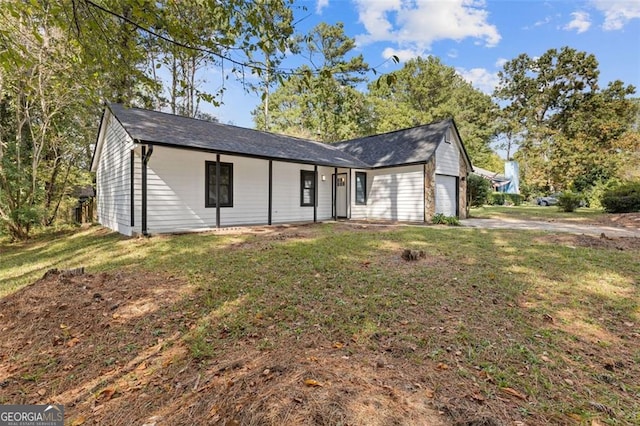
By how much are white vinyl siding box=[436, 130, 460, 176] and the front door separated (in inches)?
175

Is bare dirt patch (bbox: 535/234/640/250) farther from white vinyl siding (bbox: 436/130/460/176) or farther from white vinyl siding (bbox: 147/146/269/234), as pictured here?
white vinyl siding (bbox: 147/146/269/234)

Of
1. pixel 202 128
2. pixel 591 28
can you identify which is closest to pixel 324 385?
pixel 202 128

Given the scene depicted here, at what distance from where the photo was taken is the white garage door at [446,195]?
48.6 ft

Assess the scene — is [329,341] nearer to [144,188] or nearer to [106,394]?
[106,394]

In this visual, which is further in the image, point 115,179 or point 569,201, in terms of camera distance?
point 569,201

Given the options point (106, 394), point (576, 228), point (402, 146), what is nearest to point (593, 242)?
point (576, 228)

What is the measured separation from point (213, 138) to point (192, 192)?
7.49 feet

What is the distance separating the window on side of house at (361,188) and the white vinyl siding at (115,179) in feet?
32.9

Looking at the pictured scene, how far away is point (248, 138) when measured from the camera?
13406 mm

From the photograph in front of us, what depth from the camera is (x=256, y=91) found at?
4559mm

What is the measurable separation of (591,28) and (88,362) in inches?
893

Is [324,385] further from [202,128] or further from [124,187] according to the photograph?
[202,128]

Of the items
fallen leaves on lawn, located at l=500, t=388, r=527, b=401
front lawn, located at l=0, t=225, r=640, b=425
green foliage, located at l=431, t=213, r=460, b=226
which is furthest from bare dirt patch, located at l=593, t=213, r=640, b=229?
fallen leaves on lawn, located at l=500, t=388, r=527, b=401

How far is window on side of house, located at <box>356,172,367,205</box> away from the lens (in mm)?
15828
